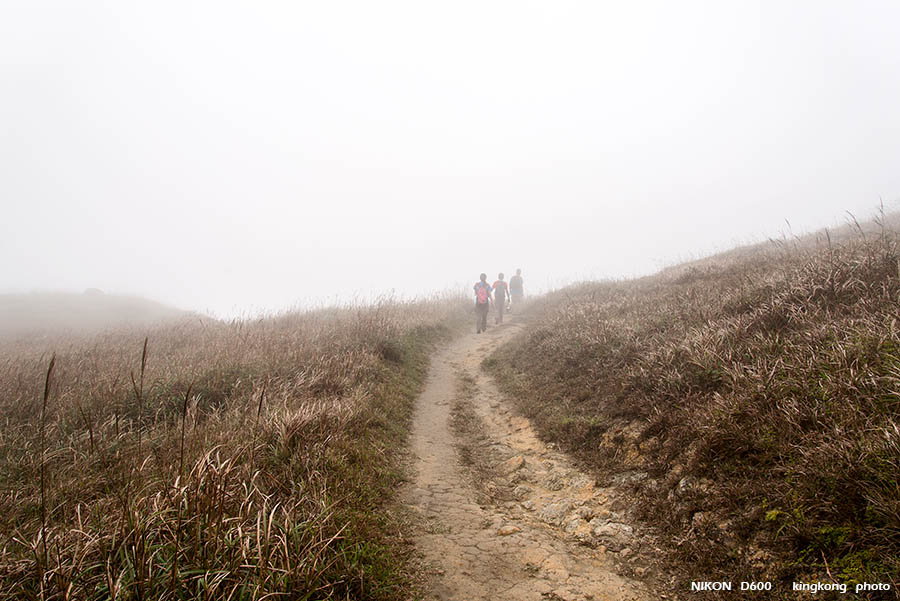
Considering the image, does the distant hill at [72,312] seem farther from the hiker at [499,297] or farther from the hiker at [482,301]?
the hiker at [499,297]

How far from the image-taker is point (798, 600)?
8.17ft

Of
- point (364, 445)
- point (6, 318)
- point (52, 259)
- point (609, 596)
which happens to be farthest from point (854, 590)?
point (52, 259)

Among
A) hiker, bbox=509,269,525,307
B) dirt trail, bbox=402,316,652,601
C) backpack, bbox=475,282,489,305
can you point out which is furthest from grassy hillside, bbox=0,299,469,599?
hiker, bbox=509,269,525,307

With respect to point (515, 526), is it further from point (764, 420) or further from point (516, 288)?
point (516, 288)

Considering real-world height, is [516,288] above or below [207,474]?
above

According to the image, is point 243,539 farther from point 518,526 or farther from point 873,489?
point 873,489

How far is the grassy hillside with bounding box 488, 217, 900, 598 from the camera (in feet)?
8.68

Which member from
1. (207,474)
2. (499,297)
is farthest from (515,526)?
(499,297)

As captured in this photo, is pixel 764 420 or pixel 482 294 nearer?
pixel 764 420

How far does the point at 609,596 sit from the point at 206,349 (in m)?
10.2

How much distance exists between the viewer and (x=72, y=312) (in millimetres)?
23797

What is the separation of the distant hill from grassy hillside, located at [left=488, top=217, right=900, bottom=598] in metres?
22.4

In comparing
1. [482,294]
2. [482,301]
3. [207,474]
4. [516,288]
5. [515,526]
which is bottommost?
[515,526]

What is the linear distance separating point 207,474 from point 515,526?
3188 millimetres
